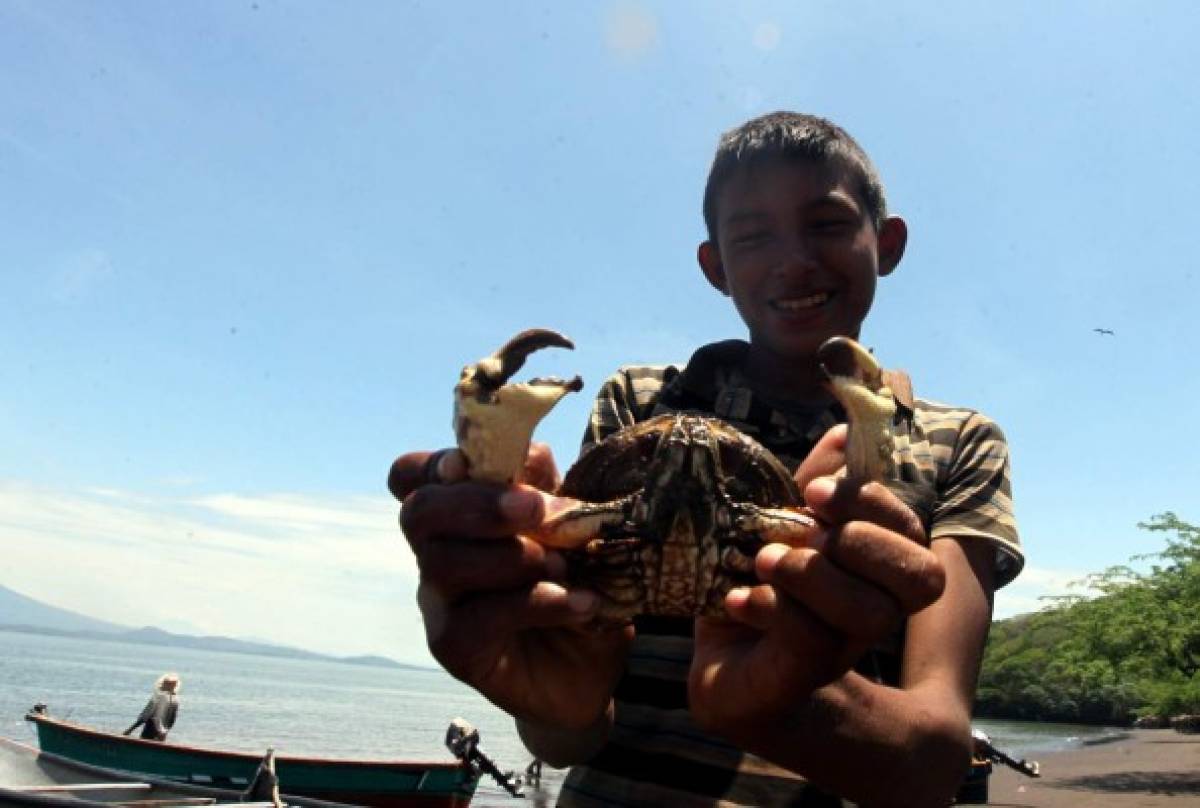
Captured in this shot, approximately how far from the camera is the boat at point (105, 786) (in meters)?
16.1

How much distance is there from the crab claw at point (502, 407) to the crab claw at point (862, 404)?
0.90 m

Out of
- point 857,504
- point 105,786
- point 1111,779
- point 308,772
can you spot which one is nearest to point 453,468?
point 857,504

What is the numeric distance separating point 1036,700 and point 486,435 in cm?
10248

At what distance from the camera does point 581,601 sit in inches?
109

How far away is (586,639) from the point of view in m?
3.11

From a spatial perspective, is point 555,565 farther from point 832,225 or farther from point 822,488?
point 832,225

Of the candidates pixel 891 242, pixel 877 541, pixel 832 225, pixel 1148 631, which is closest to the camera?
pixel 877 541

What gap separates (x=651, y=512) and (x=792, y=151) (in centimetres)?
200

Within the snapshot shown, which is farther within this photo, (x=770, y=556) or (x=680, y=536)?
(x=680, y=536)

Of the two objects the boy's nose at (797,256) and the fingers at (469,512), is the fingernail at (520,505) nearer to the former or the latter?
the fingers at (469,512)

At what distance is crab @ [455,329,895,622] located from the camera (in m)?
2.84

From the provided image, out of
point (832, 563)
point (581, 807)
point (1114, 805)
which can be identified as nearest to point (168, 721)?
point (581, 807)

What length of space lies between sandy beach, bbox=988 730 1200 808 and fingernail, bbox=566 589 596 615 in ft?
108

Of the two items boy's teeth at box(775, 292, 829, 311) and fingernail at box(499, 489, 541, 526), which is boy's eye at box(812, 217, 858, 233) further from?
fingernail at box(499, 489, 541, 526)
